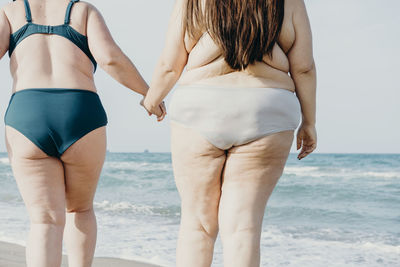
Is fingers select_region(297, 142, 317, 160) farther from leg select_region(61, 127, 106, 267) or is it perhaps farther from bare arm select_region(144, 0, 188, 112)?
leg select_region(61, 127, 106, 267)

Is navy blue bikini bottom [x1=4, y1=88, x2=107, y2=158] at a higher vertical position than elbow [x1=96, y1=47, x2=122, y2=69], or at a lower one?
lower

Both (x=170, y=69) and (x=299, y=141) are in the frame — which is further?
(x=299, y=141)

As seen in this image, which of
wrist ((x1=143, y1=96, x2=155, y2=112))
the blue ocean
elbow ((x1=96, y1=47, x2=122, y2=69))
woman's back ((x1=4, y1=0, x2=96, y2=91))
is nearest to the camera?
wrist ((x1=143, y1=96, x2=155, y2=112))

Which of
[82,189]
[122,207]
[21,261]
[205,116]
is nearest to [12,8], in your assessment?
[82,189]

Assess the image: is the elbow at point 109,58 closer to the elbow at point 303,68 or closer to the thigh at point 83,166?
the thigh at point 83,166

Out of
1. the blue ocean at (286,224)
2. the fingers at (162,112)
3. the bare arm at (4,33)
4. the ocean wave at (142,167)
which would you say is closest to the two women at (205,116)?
the bare arm at (4,33)

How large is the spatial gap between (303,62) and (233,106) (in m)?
0.38

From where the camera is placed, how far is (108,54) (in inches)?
100

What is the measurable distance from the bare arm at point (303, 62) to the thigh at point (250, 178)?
0.65 ft

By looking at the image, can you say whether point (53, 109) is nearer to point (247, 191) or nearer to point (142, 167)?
point (247, 191)

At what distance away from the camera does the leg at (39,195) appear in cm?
241

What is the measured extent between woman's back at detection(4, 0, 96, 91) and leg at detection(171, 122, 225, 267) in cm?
75

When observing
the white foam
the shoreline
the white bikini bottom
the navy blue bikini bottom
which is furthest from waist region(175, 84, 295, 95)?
the white foam

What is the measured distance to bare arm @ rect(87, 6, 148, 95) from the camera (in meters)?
2.53
